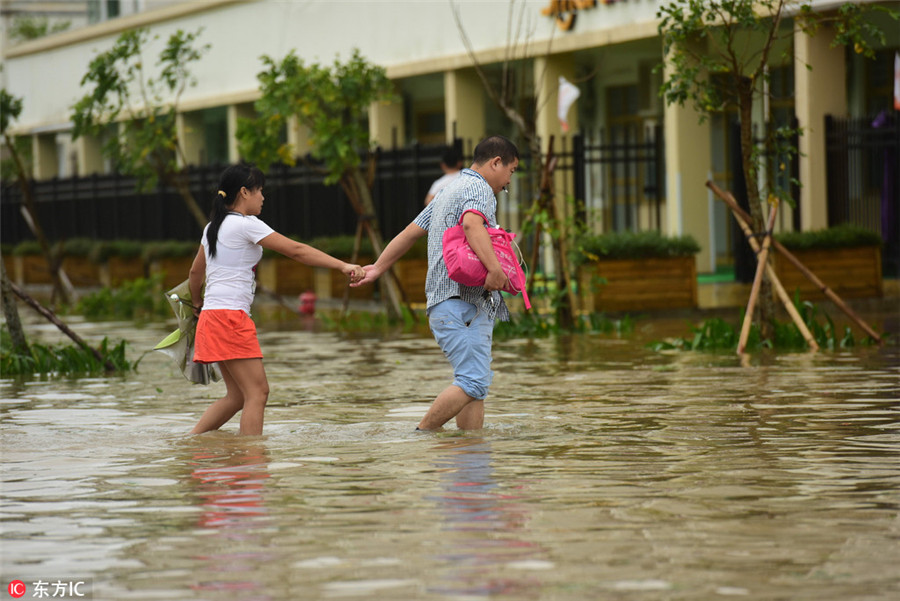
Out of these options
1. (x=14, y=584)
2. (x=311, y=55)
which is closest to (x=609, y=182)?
(x=311, y=55)

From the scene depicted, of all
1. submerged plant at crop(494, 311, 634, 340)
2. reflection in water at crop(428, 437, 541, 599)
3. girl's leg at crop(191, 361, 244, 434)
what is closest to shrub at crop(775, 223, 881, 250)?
submerged plant at crop(494, 311, 634, 340)

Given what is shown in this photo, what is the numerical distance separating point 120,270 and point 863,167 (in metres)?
16.5

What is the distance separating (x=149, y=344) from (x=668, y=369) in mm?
6947

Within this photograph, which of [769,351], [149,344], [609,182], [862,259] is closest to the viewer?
[769,351]

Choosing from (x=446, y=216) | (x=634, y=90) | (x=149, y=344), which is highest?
(x=634, y=90)

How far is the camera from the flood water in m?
5.55

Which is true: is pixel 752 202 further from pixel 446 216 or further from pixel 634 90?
pixel 634 90

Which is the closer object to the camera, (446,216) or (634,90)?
(446,216)

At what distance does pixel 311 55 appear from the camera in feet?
107

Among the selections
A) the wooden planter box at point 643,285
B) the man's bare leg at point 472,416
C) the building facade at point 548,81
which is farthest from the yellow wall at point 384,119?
the man's bare leg at point 472,416

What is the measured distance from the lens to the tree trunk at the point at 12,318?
13.7m

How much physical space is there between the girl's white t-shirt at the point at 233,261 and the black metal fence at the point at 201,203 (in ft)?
38.5

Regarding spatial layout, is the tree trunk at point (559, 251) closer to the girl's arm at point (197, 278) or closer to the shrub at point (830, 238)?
the shrub at point (830, 238)

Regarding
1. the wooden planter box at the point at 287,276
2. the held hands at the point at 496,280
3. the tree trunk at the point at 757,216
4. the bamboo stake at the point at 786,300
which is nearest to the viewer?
the held hands at the point at 496,280
